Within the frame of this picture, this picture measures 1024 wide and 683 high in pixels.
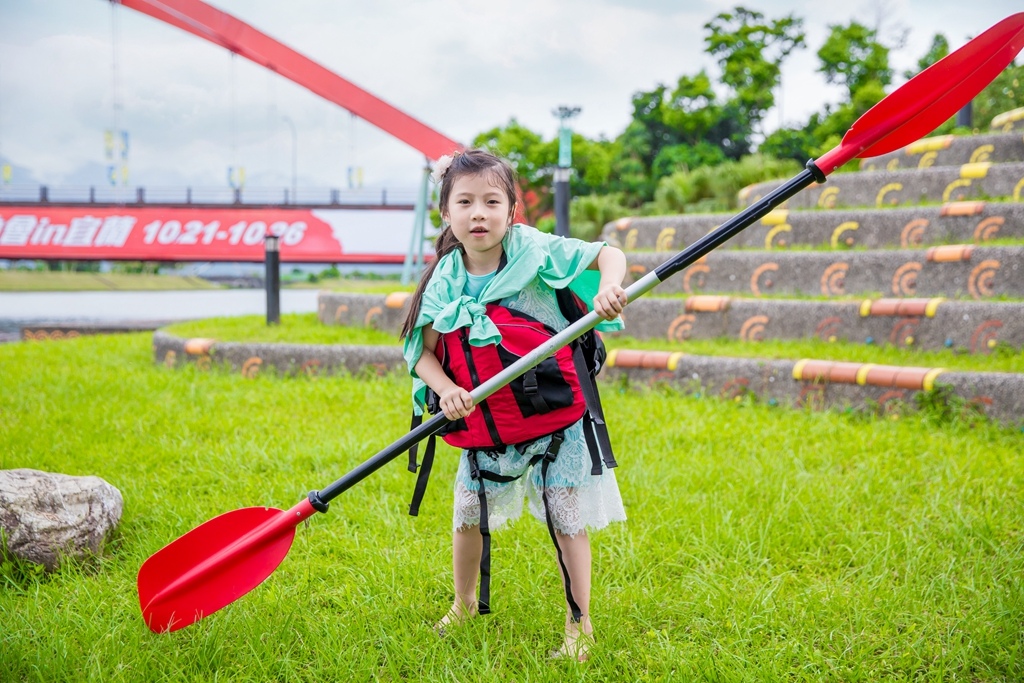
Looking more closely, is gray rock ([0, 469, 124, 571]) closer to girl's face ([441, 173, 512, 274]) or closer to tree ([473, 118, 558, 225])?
girl's face ([441, 173, 512, 274])

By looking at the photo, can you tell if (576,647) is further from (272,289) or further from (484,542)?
(272,289)

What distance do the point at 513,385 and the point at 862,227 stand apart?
4.43m

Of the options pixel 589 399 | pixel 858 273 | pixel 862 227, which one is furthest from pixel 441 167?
pixel 862 227

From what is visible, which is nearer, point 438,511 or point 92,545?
point 92,545

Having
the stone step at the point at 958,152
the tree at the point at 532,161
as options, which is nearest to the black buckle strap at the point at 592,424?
the stone step at the point at 958,152

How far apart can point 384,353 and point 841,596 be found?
3.22 meters

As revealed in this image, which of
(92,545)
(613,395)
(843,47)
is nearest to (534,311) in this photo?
(92,545)

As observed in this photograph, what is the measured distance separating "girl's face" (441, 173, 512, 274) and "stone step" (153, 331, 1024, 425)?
8.22ft

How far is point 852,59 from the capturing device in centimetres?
1303

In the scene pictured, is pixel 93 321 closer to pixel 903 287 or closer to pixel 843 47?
pixel 903 287

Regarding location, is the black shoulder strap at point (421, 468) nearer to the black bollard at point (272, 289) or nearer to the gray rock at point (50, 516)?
the gray rock at point (50, 516)

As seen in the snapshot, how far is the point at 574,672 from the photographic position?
5.44 ft

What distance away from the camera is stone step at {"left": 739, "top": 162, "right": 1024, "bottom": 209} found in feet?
18.0

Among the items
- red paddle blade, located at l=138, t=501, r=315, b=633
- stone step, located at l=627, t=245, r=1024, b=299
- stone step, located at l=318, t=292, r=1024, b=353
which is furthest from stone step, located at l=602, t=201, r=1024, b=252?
red paddle blade, located at l=138, t=501, r=315, b=633
